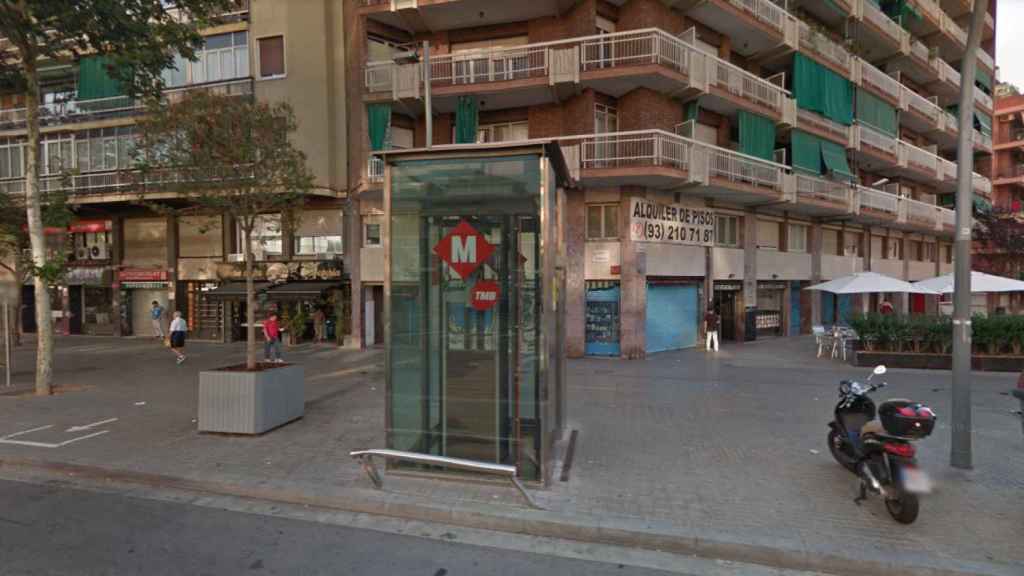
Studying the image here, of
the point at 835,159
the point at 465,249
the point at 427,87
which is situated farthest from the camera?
the point at 835,159

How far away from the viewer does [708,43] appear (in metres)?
16.3

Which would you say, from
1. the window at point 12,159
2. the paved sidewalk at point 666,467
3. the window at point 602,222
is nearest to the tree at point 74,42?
the paved sidewalk at point 666,467

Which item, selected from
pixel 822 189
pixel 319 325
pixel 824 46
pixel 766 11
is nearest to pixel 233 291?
pixel 319 325

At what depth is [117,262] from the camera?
21.0 meters

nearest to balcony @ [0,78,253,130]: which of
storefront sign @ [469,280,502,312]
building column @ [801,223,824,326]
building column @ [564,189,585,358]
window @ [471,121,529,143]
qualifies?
window @ [471,121,529,143]

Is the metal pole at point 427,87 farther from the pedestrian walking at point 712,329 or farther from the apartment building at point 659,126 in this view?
the pedestrian walking at point 712,329

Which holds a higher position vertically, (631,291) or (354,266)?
(354,266)

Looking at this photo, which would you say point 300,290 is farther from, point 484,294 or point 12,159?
point 12,159

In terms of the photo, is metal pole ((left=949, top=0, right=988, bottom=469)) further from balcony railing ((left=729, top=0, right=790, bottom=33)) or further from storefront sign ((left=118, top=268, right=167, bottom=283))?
storefront sign ((left=118, top=268, right=167, bottom=283))

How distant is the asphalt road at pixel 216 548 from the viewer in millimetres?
3686

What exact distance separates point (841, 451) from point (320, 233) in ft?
55.7

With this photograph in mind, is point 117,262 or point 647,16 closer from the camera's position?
point 647,16

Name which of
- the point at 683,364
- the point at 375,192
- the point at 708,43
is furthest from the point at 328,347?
the point at 708,43

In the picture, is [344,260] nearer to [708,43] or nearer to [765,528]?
[708,43]
